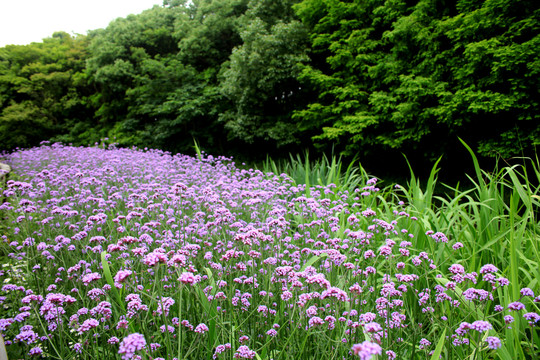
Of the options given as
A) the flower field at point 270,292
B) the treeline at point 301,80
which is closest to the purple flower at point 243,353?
the flower field at point 270,292

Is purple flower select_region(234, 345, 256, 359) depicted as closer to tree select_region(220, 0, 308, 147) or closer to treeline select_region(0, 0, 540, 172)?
treeline select_region(0, 0, 540, 172)

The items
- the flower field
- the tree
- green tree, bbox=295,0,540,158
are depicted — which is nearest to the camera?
the flower field

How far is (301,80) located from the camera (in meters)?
13.2

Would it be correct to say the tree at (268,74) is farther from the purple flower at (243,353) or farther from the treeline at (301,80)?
the purple flower at (243,353)

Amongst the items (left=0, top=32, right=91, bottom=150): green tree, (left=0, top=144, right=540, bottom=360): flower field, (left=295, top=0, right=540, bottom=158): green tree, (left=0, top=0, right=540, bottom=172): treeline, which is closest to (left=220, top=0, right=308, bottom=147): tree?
(left=0, top=0, right=540, bottom=172): treeline

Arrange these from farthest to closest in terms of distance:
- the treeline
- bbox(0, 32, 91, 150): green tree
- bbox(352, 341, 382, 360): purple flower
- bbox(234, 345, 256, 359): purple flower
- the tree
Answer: bbox(0, 32, 91, 150): green tree → the tree → the treeline → bbox(234, 345, 256, 359): purple flower → bbox(352, 341, 382, 360): purple flower

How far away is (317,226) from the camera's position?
147 inches

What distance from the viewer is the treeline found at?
8336 mm

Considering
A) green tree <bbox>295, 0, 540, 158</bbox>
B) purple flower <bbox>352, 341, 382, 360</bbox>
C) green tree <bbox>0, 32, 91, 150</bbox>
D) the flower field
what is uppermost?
green tree <bbox>0, 32, 91, 150</bbox>

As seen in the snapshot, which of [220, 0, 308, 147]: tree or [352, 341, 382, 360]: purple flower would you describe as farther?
[220, 0, 308, 147]: tree

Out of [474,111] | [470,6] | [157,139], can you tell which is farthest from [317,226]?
[157,139]

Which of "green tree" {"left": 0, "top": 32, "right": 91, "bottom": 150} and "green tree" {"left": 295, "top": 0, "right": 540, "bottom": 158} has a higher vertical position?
"green tree" {"left": 0, "top": 32, "right": 91, "bottom": 150}

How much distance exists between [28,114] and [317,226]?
25074 mm

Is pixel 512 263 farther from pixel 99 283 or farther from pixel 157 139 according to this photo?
pixel 157 139
